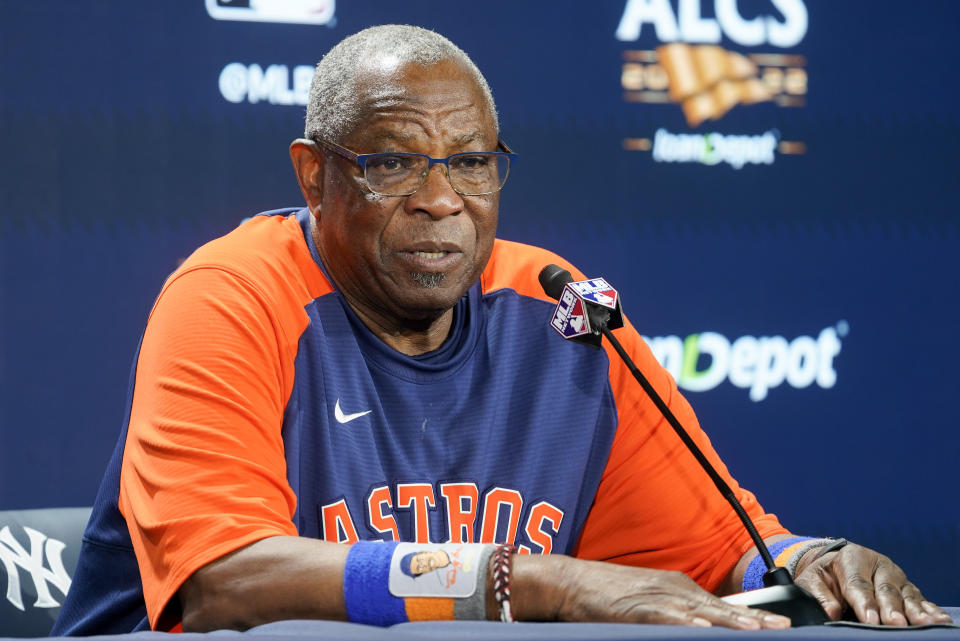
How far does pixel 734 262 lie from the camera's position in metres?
2.80

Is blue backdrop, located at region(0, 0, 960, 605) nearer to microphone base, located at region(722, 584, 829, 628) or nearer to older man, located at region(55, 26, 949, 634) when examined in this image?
older man, located at region(55, 26, 949, 634)

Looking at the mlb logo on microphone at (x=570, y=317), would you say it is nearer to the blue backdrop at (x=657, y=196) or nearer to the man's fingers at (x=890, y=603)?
the man's fingers at (x=890, y=603)

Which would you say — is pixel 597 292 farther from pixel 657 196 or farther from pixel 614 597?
pixel 657 196

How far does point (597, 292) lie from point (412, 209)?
0.29 meters

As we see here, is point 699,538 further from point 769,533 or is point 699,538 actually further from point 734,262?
point 734,262

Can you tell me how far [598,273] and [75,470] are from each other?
1.32m

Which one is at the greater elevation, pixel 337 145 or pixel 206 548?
pixel 337 145

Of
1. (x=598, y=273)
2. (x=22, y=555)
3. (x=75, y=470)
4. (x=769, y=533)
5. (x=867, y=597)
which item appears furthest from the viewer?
(x=598, y=273)

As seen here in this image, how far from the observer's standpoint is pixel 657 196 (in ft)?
9.04

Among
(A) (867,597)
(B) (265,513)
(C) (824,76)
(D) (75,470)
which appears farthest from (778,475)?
(B) (265,513)

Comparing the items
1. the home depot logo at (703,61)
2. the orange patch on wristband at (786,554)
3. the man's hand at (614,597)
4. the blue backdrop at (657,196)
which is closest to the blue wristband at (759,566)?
the orange patch on wristband at (786,554)

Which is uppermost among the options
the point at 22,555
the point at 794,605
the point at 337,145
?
the point at 337,145

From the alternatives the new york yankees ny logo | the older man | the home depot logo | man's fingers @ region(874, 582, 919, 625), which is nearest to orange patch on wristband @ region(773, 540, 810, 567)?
the older man

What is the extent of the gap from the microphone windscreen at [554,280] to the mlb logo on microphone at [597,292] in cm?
7
